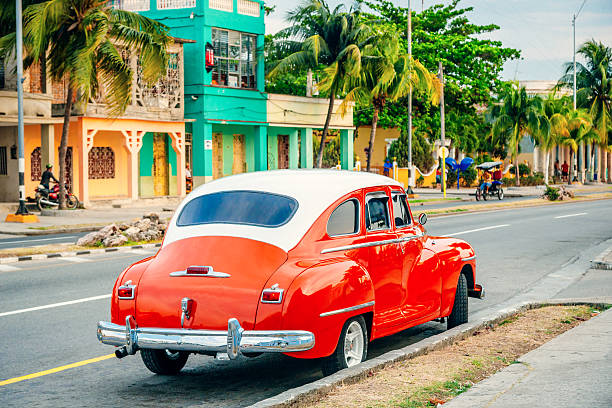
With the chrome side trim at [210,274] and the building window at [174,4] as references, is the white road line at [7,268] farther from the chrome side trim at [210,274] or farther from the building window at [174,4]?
the building window at [174,4]

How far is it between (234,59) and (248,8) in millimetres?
2787

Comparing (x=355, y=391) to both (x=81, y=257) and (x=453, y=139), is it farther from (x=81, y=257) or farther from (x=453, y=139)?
(x=453, y=139)

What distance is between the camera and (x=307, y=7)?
40.2m

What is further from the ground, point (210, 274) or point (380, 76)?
point (380, 76)

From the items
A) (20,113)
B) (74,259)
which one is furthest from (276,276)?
(20,113)

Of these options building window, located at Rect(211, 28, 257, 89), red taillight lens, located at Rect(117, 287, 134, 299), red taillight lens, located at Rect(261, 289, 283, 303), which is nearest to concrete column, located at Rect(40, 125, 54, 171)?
building window, located at Rect(211, 28, 257, 89)

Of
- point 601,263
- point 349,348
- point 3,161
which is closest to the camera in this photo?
point 349,348

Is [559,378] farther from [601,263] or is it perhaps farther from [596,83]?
[596,83]

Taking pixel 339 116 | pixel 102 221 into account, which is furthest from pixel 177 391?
pixel 339 116

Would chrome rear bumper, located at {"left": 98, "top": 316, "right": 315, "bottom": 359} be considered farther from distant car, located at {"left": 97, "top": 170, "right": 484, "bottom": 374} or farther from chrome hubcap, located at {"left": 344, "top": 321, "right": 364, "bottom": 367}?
chrome hubcap, located at {"left": 344, "top": 321, "right": 364, "bottom": 367}

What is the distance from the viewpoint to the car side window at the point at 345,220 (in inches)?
287

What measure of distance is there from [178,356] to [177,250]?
3.73 feet

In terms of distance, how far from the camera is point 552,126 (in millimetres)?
56906

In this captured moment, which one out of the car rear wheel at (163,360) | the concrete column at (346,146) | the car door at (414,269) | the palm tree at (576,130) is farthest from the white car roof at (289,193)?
the palm tree at (576,130)
